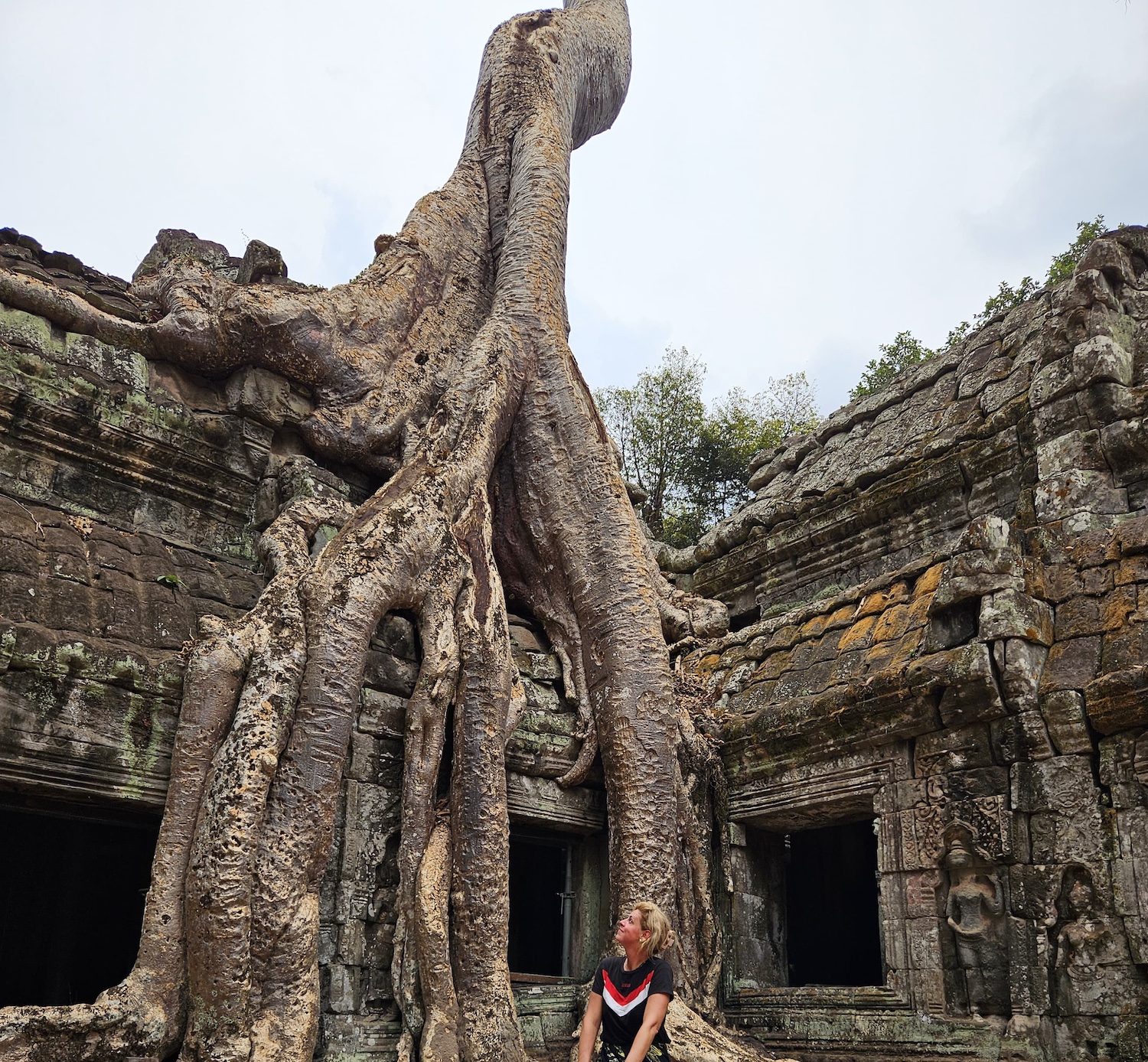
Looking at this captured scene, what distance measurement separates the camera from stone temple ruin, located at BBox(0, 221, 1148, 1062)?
4312 mm

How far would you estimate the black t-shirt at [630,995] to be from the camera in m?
3.39

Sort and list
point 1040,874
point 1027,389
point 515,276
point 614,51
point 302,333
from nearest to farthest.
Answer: point 1040,874, point 302,333, point 1027,389, point 515,276, point 614,51

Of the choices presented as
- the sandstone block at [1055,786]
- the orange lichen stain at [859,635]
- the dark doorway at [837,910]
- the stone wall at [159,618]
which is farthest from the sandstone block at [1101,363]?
the dark doorway at [837,910]

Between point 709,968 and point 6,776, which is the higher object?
point 6,776

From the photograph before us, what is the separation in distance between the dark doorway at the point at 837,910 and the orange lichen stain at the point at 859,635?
2555mm

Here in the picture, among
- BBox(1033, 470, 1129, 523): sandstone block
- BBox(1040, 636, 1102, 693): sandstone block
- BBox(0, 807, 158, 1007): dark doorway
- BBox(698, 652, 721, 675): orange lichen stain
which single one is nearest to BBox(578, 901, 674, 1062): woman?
BBox(1040, 636, 1102, 693): sandstone block

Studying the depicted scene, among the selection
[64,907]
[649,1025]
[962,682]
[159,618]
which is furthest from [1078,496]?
[64,907]

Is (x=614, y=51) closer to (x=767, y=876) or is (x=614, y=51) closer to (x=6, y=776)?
(x=767, y=876)

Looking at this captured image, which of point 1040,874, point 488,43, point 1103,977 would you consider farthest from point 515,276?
point 1103,977

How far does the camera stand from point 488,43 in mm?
8266

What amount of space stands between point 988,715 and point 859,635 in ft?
3.20

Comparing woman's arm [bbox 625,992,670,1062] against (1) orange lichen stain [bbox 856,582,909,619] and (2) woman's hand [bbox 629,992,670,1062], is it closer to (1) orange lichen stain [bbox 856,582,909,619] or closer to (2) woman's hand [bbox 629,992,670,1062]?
(2) woman's hand [bbox 629,992,670,1062]

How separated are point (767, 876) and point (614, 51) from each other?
6396 millimetres

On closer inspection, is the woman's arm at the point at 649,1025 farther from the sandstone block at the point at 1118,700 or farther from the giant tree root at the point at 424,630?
the sandstone block at the point at 1118,700
